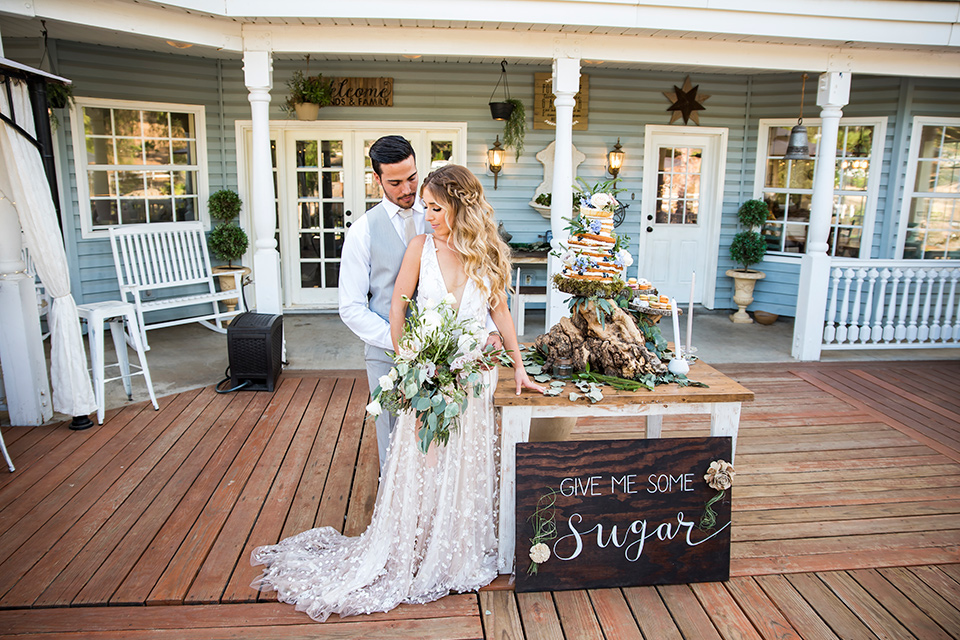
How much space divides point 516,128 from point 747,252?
2.94m

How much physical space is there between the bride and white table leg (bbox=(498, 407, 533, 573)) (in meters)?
0.05

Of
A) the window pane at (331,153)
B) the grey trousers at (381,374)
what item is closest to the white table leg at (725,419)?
the grey trousers at (381,374)

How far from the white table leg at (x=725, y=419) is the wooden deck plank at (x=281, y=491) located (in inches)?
72.6

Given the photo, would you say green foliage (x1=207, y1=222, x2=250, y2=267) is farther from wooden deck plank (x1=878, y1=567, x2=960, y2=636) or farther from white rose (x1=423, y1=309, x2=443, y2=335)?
wooden deck plank (x1=878, y1=567, x2=960, y2=636)

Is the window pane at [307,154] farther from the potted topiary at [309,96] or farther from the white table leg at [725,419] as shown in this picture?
the white table leg at [725,419]

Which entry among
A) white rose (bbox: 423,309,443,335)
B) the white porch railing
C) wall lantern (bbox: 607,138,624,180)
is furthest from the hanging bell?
white rose (bbox: 423,309,443,335)

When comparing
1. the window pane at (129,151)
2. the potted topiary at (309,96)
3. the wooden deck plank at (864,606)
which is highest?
the potted topiary at (309,96)

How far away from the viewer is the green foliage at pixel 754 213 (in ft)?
23.9

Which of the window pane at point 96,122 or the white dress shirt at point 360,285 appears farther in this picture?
the window pane at point 96,122

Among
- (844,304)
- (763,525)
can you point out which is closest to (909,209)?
(844,304)

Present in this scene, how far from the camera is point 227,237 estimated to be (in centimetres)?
662

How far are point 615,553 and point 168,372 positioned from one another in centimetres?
403

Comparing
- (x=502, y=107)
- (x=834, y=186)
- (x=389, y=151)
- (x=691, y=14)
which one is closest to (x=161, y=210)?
(x=502, y=107)

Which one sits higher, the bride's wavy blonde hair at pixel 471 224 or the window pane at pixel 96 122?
the window pane at pixel 96 122
